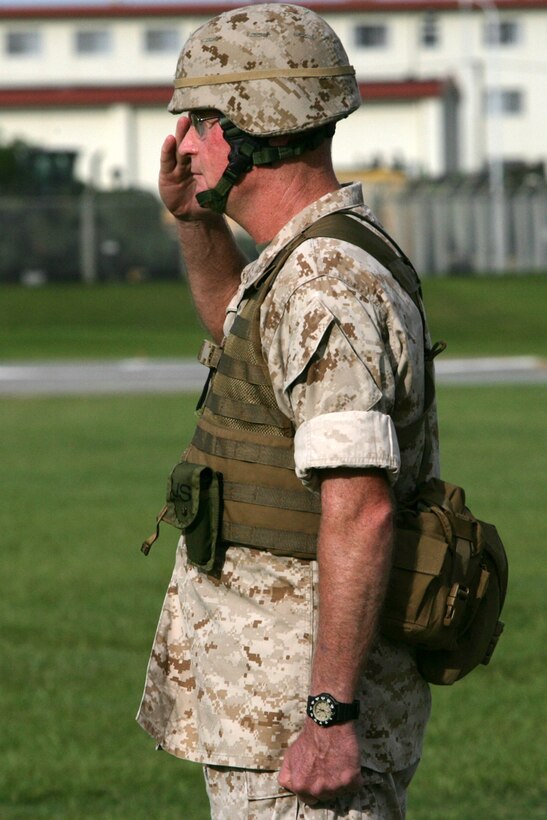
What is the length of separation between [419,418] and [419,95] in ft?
184

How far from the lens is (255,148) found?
2906 millimetres

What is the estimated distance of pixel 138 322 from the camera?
3281cm

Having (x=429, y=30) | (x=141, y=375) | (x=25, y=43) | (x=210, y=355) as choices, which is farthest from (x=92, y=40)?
(x=210, y=355)

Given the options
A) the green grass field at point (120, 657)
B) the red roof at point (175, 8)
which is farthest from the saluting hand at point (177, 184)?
the red roof at point (175, 8)

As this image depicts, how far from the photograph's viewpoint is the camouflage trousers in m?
2.82

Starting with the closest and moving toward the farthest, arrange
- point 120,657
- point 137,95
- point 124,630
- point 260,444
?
point 260,444 → point 120,657 → point 124,630 → point 137,95

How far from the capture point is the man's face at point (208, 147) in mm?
2957

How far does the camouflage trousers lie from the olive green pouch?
41cm

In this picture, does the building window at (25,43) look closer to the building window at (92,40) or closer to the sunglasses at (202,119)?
the building window at (92,40)

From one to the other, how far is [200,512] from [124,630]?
179 inches

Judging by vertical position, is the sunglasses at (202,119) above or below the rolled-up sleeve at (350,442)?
above

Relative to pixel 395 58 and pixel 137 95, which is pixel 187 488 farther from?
pixel 395 58

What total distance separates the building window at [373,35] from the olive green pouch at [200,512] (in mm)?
65479

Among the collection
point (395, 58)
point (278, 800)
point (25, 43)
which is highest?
point (278, 800)
